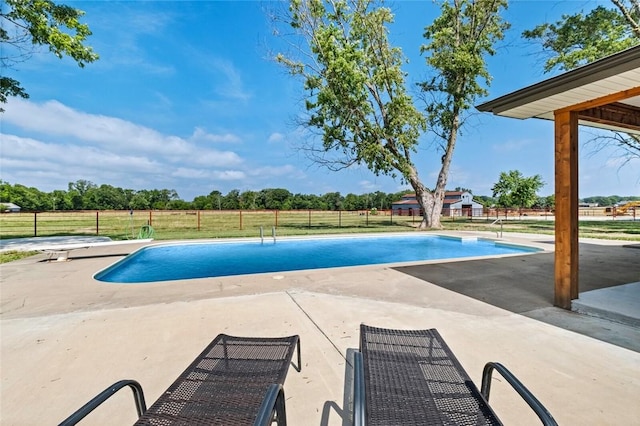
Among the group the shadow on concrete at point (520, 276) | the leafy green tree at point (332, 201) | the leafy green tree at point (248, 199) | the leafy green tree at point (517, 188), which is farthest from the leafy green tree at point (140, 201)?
the shadow on concrete at point (520, 276)

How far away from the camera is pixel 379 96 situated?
15844 mm

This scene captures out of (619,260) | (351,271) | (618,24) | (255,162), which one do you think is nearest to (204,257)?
(351,271)

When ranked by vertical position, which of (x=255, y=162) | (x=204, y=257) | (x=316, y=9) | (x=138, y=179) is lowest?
(x=204, y=257)

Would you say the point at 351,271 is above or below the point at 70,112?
below

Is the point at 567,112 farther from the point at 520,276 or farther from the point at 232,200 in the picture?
the point at 232,200

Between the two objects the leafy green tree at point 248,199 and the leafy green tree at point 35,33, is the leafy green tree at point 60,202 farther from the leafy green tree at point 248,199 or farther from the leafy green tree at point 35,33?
the leafy green tree at point 35,33

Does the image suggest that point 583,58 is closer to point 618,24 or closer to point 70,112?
point 618,24

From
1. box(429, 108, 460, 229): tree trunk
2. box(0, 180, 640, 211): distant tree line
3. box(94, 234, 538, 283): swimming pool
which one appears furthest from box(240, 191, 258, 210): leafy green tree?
box(94, 234, 538, 283): swimming pool

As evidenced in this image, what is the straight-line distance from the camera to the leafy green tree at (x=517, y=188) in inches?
975

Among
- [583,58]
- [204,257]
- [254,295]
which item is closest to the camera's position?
[254,295]

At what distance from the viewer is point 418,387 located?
1.53 metres

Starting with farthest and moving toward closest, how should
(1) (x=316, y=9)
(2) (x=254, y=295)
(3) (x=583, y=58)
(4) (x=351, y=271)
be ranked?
(1) (x=316, y=9) → (3) (x=583, y=58) → (4) (x=351, y=271) → (2) (x=254, y=295)

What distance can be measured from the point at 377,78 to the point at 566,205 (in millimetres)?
13179

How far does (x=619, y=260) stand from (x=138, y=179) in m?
44.5
